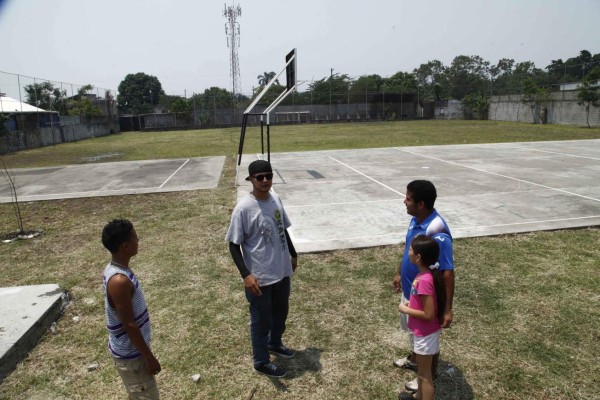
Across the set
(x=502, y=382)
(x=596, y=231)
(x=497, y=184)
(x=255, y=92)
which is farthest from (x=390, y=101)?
(x=502, y=382)

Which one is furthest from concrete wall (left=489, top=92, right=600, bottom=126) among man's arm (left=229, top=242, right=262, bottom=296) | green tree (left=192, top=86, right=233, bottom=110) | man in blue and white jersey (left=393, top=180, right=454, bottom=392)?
man's arm (left=229, top=242, right=262, bottom=296)

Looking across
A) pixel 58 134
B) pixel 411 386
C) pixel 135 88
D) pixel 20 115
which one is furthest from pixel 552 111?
pixel 135 88

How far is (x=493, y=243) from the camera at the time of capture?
6.06 metres

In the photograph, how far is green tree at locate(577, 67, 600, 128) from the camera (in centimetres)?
2909

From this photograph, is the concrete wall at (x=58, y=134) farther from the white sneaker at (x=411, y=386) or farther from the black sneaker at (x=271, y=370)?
the white sneaker at (x=411, y=386)

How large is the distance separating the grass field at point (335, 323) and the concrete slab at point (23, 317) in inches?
4.3

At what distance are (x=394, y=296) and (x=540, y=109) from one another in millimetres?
38786

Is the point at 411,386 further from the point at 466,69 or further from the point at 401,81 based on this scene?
the point at 466,69

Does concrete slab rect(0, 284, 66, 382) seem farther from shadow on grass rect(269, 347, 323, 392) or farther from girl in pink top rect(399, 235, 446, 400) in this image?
girl in pink top rect(399, 235, 446, 400)

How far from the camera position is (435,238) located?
2.78 metres

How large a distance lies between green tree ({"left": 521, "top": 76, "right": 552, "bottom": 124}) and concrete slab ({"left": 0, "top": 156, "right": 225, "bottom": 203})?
3113cm

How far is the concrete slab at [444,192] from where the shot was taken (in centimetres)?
674

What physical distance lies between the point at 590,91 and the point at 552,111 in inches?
253

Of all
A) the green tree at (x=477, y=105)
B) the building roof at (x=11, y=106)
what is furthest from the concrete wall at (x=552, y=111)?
the building roof at (x=11, y=106)
